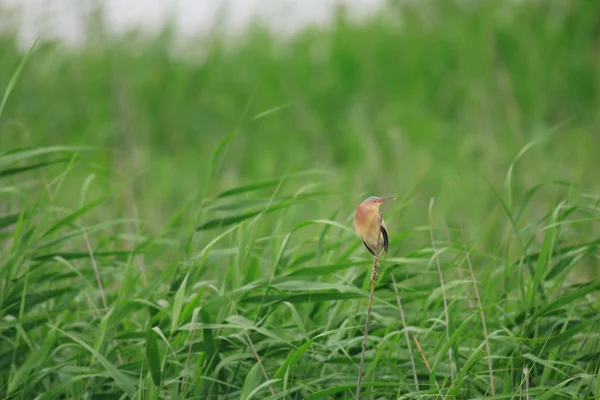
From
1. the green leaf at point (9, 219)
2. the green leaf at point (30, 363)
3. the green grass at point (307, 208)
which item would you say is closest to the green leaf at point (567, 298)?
the green grass at point (307, 208)

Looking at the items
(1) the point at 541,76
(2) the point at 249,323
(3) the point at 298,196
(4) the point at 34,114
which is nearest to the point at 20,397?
(2) the point at 249,323

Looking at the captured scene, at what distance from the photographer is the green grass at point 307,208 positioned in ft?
6.31

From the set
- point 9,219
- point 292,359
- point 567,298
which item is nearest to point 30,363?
point 9,219

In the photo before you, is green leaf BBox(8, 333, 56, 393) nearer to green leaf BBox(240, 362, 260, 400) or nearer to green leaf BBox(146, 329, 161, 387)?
green leaf BBox(146, 329, 161, 387)

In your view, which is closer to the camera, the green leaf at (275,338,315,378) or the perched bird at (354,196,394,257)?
the perched bird at (354,196,394,257)

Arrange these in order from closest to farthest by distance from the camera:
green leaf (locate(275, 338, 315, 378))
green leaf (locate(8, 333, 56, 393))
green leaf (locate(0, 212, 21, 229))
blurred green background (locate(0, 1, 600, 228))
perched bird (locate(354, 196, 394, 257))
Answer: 1. perched bird (locate(354, 196, 394, 257))
2. green leaf (locate(275, 338, 315, 378))
3. green leaf (locate(8, 333, 56, 393))
4. green leaf (locate(0, 212, 21, 229))
5. blurred green background (locate(0, 1, 600, 228))

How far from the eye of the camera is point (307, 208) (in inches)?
156

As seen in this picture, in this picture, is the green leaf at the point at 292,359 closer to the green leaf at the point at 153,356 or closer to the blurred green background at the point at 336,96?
the green leaf at the point at 153,356

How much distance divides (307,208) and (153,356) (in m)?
2.24

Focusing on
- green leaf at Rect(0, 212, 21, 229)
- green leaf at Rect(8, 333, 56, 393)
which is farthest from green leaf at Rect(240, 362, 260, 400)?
green leaf at Rect(0, 212, 21, 229)

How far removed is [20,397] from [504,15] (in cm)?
427

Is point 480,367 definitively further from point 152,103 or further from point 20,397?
point 152,103

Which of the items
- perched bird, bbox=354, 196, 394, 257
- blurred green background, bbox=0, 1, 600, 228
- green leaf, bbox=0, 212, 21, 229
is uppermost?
perched bird, bbox=354, 196, 394, 257

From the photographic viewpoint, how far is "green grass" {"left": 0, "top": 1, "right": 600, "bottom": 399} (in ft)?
6.31
